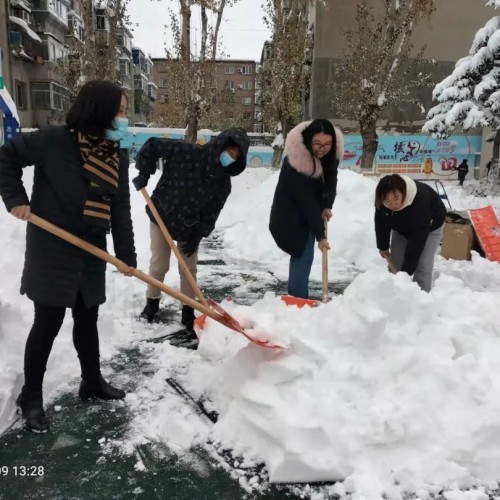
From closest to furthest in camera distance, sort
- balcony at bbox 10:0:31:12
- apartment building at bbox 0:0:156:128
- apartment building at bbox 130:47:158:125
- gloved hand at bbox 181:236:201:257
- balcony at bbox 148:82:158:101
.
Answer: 1. gloved hand at bbox 181:236:201:257
2. balcony at bbox 10:0:31:12
3. apartment building at bbox 0:0:156:128
4. apartment building at bbox 130:47:158:125
5. balcony at bbox 148:82:158:101

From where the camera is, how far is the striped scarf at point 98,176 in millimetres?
2288

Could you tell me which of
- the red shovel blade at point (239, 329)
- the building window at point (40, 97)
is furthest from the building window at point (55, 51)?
the red shovel blade at point (239, 329)

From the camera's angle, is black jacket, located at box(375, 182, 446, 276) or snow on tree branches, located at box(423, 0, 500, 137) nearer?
black jacket, located at box(375, 182, 446, 276)

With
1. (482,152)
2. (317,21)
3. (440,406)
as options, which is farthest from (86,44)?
(440,406)

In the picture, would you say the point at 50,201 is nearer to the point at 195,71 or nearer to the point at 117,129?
the point at 117,129

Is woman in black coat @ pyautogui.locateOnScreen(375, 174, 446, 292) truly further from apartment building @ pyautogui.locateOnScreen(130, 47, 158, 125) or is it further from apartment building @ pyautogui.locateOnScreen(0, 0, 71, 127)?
apartment building @ pyautogui.locateOnScreen(130, 47, 158, 125)

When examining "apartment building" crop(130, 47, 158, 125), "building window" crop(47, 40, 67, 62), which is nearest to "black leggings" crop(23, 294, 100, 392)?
"building window" crop(47, 40, 67, 62)

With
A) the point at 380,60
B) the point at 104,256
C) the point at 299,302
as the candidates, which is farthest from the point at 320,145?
the point at 380,60

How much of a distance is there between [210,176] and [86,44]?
16316 mm

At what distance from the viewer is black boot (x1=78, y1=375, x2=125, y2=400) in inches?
106

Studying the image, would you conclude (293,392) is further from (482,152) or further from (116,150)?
(482,152)

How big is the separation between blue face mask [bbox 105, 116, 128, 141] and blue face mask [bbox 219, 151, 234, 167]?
116 centimetres

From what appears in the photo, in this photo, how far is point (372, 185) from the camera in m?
8.15

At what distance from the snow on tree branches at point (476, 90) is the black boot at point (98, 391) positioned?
1374cm
